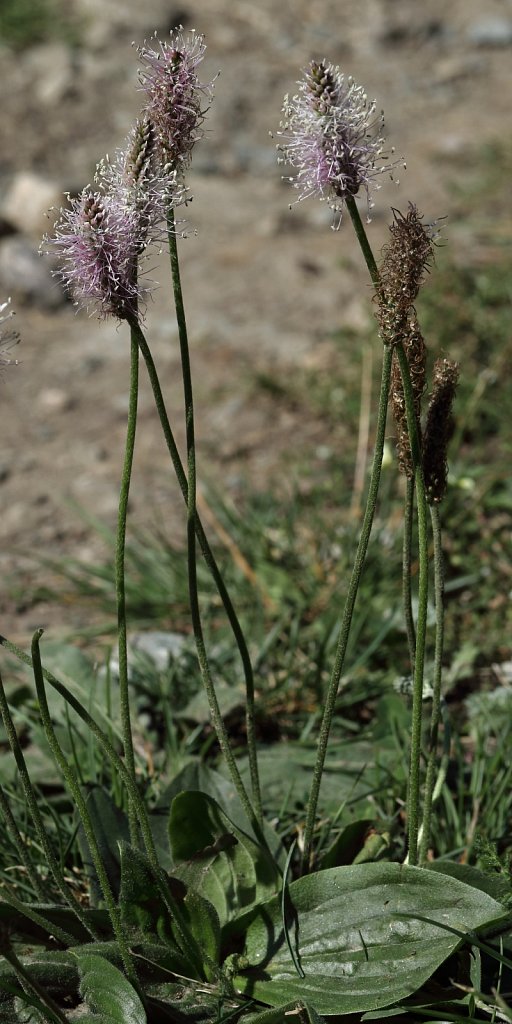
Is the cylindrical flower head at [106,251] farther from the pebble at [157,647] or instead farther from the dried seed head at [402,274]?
the pebble at [157,647]

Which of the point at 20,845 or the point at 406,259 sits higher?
the point at 406,259

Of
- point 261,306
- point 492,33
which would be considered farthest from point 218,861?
point 492,33

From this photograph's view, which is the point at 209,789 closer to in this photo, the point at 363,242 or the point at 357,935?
the point at 357,935

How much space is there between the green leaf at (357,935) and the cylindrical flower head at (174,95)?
1.18 metres

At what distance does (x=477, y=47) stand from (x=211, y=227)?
3075mm

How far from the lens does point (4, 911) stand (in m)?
1.74

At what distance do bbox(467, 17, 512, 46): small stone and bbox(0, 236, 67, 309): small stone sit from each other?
413 cm

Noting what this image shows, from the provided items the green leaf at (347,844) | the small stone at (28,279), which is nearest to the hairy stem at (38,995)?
the green leaf at (347,844)

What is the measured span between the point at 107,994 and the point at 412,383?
1047 millimetres

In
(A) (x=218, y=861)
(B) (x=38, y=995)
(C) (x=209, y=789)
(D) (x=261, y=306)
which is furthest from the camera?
(D) (x=261, y=306)

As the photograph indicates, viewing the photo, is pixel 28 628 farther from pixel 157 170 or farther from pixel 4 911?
pixel 157 170

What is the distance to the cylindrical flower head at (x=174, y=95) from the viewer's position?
158cm

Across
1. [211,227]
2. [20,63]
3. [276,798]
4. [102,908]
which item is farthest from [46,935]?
[20,63]

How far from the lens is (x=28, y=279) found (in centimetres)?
561
